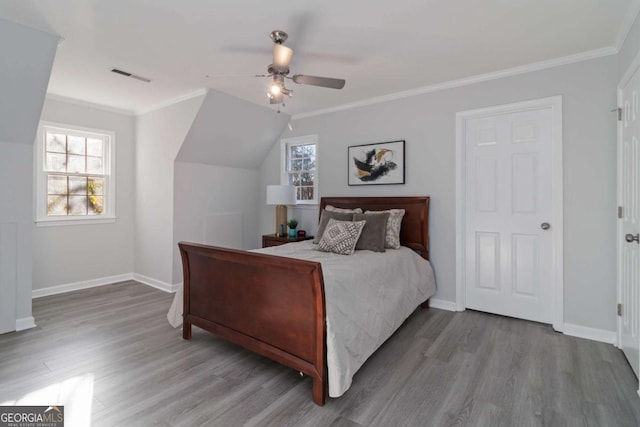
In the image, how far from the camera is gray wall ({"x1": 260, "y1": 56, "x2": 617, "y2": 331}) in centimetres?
268

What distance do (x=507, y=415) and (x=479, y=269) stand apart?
70.6 inches

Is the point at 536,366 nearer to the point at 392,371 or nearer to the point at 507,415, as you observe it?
the point at 507,415

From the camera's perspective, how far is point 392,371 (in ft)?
7.32

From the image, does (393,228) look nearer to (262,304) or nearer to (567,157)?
(567,157)

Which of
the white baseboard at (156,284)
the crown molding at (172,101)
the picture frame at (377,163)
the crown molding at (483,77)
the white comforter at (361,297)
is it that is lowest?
the white baseboard at (156,284)

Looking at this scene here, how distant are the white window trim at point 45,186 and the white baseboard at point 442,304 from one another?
4461 millimetres

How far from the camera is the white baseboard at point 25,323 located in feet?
9.55

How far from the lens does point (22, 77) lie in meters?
2.58

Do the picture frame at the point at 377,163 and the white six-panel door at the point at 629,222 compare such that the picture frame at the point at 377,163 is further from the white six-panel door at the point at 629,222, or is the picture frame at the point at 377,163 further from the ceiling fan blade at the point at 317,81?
the white six-panel door at the point at 629,222

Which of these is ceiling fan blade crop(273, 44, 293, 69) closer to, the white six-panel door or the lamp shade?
the lamp shade

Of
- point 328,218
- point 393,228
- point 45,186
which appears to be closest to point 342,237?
point 328,218

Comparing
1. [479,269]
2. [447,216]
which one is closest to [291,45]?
[447,216]
